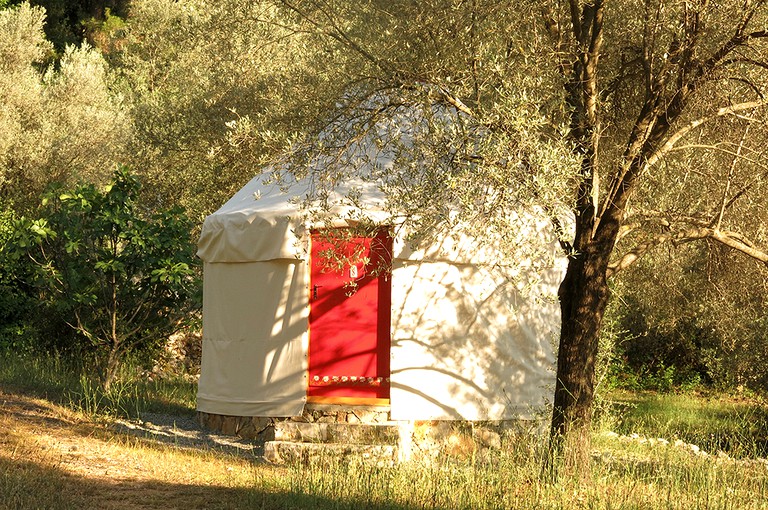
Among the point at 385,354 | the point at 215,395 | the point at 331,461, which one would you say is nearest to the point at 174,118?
the point at 215,395

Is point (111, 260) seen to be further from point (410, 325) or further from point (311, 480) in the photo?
point (311, 480)

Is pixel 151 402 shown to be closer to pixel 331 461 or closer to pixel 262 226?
pixel 262 226

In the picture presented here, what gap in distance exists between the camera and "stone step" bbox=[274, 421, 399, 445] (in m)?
7.72

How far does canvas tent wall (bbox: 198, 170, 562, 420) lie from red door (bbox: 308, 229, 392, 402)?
4.5 inches

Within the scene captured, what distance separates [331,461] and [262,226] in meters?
2.32

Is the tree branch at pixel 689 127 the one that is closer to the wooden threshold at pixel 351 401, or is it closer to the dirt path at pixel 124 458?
the wooden threshold at pixel 351 401

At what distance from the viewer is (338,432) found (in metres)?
7.82

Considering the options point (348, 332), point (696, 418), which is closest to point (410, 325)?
point (348, 332)

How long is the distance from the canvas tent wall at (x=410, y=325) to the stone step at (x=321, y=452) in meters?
0.61

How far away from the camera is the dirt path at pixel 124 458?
586cm

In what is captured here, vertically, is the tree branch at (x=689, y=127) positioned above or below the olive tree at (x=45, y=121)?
below

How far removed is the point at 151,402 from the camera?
10164 millimetres

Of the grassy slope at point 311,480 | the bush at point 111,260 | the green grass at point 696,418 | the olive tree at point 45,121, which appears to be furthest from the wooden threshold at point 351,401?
the olive tree at point 45,121

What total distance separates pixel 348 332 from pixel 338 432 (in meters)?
0.93
